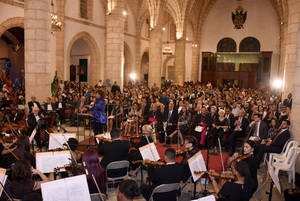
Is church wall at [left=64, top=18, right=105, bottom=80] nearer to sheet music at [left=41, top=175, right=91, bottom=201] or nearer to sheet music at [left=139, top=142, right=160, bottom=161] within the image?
sheet music at [left=139, top=142, right=160, bottom=161]

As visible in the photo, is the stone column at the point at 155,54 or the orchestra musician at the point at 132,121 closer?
the orchestra musician at the point at 132,121

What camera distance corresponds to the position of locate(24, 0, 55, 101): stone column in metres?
8.50

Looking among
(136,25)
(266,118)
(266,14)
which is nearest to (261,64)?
(266,14)

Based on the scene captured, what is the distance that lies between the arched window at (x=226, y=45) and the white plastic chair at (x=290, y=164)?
24.3 m

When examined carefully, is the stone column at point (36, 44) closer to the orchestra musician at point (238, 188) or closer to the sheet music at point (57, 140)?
the sheet music at point (57, 140)

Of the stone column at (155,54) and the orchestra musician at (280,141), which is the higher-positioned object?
the stone column at (155,54)

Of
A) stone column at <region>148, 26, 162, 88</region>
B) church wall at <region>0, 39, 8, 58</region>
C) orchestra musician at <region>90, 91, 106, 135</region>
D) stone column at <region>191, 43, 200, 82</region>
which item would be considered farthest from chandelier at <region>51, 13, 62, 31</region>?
stone column at <region>191, 43, 200, 82</region>

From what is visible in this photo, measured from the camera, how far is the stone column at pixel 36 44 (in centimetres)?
850

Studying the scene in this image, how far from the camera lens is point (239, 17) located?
88.1ft

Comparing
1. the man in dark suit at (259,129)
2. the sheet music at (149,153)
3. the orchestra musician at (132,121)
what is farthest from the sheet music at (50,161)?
the man in dark suit at (259,129)

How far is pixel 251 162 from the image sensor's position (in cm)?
444

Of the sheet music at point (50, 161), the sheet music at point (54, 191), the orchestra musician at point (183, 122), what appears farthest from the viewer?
the orchestra musician at point (183, 122)

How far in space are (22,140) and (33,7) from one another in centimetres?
591

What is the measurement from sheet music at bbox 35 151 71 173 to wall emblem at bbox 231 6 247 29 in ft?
89.9
